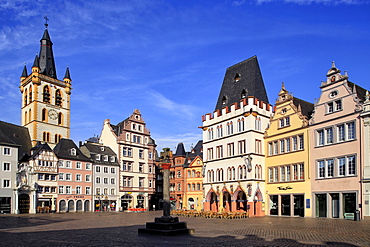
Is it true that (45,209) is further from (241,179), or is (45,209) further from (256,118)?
(256,118)

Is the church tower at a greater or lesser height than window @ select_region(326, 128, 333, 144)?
greater

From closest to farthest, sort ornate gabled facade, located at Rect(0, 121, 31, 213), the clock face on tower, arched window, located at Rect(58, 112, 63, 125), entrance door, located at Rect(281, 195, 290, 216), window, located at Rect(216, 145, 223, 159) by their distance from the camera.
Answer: entrance door, located at Rect(281, 195, 290, 216)
window, located at Rect(216, 145, 223, 159)
ornate gabled facade, located at Rect(0, 121, 31, 213)
the clock face on tower
arched window, located at Rect(58, 112, 63, 125)

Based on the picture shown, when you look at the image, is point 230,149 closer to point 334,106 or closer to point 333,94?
point 334,106

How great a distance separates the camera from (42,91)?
79312 mm

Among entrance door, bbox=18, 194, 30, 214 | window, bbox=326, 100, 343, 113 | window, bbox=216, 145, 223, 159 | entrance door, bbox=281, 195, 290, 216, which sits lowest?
entrance door, bbox=18, 194, 30, 214

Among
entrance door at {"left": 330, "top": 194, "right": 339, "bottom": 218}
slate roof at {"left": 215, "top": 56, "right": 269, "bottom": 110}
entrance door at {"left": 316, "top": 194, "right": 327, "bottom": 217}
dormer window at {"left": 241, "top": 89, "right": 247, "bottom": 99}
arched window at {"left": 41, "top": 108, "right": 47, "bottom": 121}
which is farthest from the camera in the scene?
arched window at {"left": 41, "top": 108, "right": 47, "bottom": 121}

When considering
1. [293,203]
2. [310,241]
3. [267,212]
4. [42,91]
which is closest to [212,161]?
[267,212]

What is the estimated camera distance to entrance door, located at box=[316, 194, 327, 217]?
39741mm

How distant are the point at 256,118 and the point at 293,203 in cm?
1185

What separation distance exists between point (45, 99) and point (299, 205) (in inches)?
2281

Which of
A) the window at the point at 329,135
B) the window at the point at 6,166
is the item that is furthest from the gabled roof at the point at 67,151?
the window at the point at 329,135

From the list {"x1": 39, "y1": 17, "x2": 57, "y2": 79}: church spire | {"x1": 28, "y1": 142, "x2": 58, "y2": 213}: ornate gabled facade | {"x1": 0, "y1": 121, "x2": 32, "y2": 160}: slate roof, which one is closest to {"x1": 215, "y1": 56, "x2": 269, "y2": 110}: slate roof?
{"x1": 28, "y1": 142, "x2": 58, "y2": 213}: ornate gabled facade

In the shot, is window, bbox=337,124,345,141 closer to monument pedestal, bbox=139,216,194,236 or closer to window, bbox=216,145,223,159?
window, bbox=216,145,223,159

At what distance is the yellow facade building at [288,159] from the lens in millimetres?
42594
